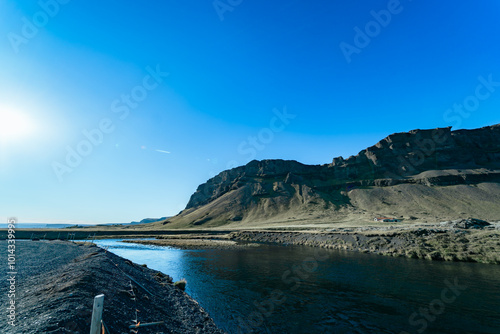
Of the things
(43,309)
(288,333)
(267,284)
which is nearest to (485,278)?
(267,284)

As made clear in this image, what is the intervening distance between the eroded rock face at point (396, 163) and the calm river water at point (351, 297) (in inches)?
4811

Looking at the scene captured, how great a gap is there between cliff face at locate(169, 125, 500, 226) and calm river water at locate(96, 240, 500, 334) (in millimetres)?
89003

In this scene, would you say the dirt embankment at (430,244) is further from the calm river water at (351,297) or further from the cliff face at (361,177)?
the cliff face at (361,177)

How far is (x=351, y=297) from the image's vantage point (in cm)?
1788


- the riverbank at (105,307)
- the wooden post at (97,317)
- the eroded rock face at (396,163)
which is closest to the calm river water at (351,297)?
the riverbank at (105,307)

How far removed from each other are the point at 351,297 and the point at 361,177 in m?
167

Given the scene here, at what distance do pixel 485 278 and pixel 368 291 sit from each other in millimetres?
13052

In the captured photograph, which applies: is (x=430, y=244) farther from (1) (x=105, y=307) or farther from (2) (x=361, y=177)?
(2) (x=361, y=177)

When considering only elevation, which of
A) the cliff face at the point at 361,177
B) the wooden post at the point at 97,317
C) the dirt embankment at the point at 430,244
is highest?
the cliff face at the point at 361,177

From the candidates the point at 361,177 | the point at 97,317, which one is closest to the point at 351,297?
the point at 97,317

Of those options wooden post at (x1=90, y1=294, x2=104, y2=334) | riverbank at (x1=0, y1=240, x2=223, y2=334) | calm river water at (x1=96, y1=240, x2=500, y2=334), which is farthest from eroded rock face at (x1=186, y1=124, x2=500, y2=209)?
wooden post at (x1=90, y1=294, x2=104, y2=334)

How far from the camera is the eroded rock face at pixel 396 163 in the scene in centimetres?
14962

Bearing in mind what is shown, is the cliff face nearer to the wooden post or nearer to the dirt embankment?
the dirt embankment

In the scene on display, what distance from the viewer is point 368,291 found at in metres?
19.2
